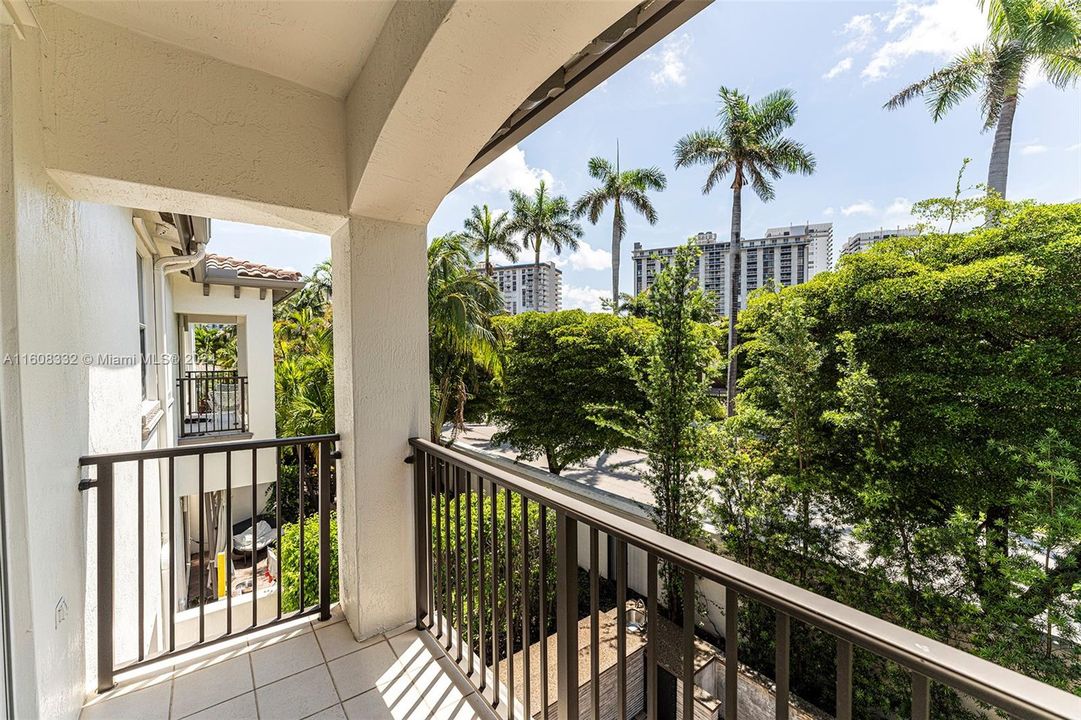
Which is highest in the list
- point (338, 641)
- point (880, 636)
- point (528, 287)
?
point (528, 287)

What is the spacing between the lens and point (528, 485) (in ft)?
4.78

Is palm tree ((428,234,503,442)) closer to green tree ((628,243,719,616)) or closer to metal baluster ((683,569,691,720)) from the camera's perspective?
green tree ((628,243,719,616))

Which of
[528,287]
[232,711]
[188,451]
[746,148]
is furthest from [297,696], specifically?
[528,287]

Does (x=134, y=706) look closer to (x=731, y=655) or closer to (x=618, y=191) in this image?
(x=731, y=655)

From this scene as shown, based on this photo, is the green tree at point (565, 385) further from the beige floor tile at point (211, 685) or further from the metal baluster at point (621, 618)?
the metal baluster at point (621, 618)

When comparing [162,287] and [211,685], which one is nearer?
[211,685]

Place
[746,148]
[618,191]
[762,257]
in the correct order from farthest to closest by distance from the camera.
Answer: [762,257] < [618,191] < [746,148]

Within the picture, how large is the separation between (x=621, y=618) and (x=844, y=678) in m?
0.57

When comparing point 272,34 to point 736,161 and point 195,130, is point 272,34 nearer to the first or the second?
point 195,130

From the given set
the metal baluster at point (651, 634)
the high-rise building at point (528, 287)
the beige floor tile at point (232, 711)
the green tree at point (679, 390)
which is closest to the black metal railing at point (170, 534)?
the beige floor tile at point (232, 711)

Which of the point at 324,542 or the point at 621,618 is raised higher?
the point at 621,618

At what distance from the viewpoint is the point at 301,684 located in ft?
6.05

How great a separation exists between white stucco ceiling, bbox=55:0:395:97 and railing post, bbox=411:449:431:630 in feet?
5.90

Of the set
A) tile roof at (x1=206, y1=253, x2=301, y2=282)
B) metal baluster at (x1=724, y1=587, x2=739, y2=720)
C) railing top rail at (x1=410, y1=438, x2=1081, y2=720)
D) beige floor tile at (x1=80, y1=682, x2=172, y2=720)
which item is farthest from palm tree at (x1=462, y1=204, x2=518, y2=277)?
metal baluster at (x1=724, y1=587, x2=739, y2=720)
